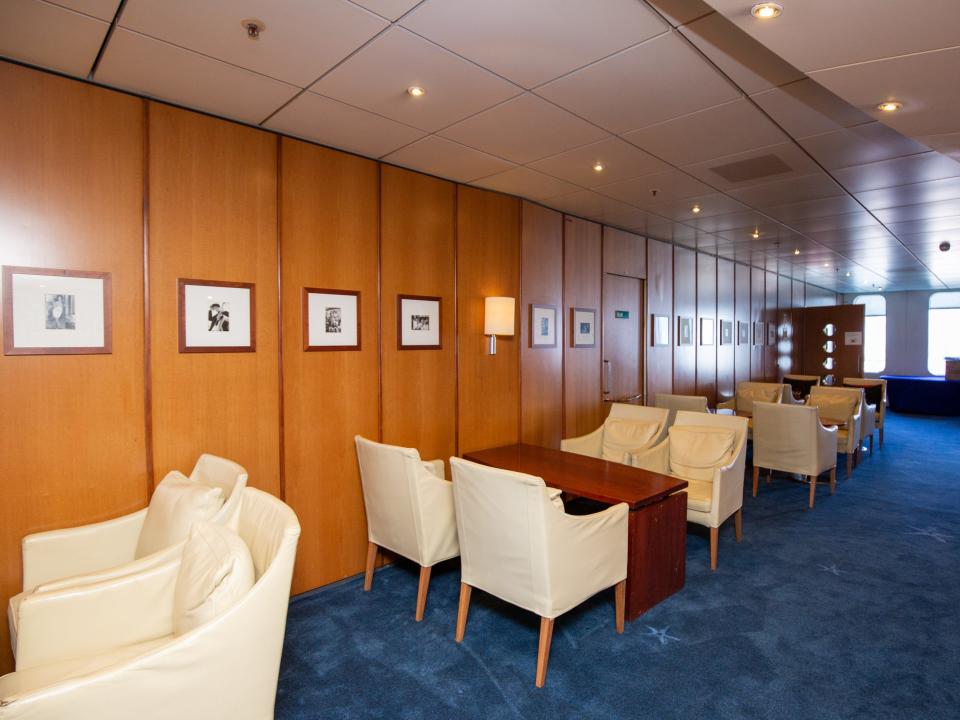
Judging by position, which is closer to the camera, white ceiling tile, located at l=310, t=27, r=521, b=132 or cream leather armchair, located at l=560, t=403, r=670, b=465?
white ceiling tile, located at l=310, t=27, r=521, b=132

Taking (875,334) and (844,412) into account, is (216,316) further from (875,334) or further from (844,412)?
(875,334)

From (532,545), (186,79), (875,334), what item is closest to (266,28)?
(186,79)

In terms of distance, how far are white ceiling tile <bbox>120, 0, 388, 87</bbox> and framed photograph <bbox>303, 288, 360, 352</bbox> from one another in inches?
54.2

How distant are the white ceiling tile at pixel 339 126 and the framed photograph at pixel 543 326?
6.71 ft

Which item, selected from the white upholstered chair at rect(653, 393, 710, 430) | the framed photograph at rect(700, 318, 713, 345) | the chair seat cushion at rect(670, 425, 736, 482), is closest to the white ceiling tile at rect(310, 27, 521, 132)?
the chair seat cushion at rect(670, 425, 736, 482)

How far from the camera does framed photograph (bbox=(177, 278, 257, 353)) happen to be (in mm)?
3006

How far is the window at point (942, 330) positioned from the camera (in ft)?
44.3

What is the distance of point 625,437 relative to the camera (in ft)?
15.3

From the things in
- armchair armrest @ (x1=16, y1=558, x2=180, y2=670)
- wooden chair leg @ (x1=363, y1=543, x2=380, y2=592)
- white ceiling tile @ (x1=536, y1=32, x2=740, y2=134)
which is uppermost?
white ceiling tile @ (x1=536, y1=32, x2=740, y2=134)

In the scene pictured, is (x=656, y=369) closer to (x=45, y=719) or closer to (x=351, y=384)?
(x=351, y=384)

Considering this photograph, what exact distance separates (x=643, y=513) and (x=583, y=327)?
2813 millimetres

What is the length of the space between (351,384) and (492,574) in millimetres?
1617

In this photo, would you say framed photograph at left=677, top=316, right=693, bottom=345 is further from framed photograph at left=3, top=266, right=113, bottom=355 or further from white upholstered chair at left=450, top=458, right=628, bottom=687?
framed photograph at left=3, top=266, right=113, bottom=355

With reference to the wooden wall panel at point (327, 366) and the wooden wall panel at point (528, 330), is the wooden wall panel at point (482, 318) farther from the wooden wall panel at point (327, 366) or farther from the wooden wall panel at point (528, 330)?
the wooden wall panel at point (327, 366)
